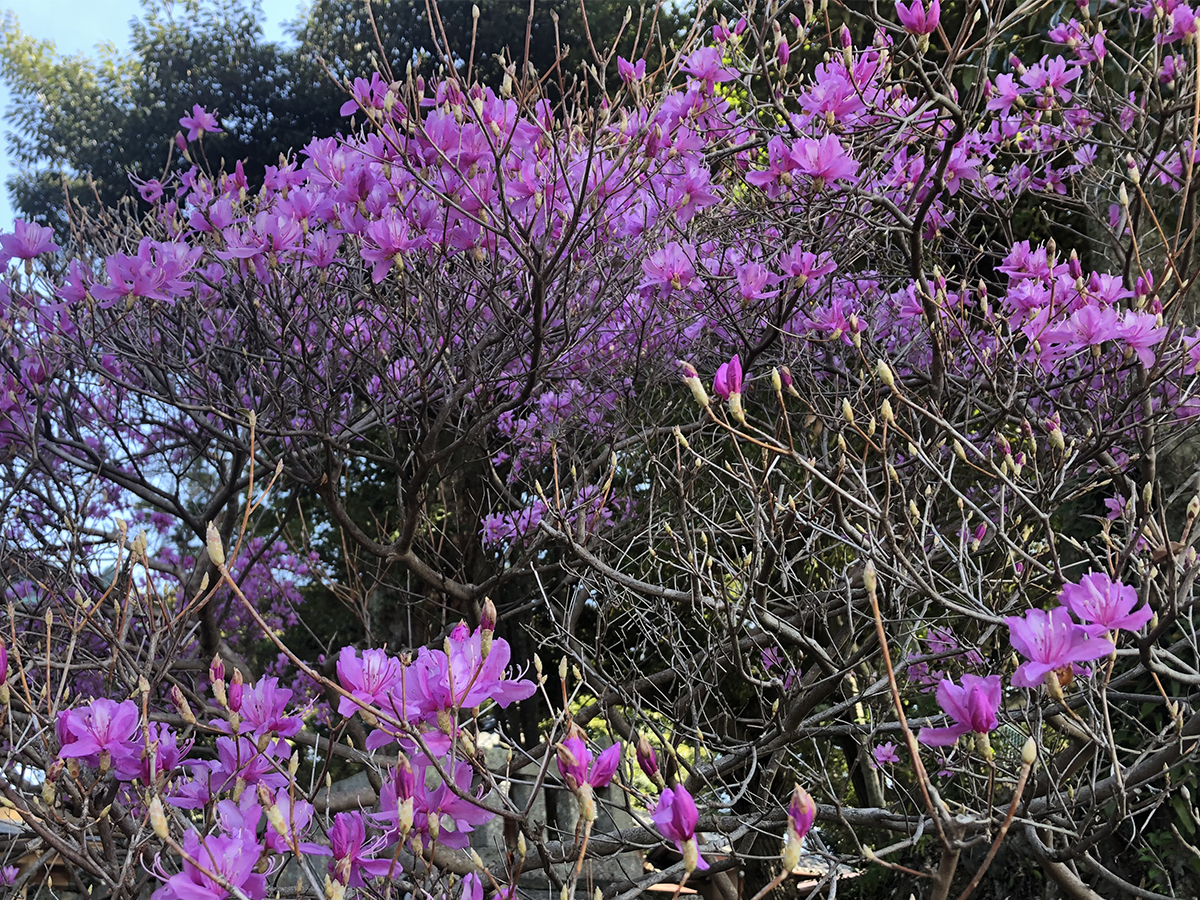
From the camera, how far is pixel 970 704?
102cm

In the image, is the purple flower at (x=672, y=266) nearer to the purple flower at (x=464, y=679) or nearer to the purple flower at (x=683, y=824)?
the purple flower at (x=464, y=679)

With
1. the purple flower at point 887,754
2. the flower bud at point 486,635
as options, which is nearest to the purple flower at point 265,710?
the flower bud at point 486,635

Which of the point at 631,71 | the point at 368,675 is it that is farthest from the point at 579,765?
the point at 631,71

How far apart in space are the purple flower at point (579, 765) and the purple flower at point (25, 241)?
2.53m

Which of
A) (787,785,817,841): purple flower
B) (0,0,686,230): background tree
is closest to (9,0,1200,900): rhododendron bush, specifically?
(787,785,817,841): purple flower

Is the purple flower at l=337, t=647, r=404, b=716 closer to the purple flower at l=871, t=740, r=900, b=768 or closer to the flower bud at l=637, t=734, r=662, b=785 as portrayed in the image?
the flower bud at l=637, t=734, r=662, b=785

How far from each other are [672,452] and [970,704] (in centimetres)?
328

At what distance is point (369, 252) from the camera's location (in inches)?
93.1

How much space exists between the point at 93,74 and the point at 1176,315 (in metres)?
13.0

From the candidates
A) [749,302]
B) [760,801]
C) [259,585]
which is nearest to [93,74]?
[259,585]

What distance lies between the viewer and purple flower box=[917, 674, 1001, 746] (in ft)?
3.32

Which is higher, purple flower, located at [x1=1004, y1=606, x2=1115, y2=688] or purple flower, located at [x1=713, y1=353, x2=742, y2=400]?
purple flower, located at [x1=713, y1=353, x2=742, y2=400]

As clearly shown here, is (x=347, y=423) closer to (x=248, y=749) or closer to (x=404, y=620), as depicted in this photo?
(x=248, y=749)

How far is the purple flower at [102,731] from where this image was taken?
1.28 metres
